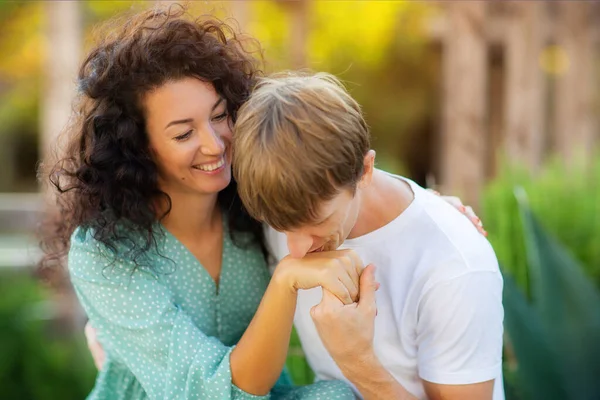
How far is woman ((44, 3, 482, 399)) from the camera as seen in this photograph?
6.36ft

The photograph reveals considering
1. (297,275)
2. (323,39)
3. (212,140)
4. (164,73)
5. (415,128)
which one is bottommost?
(415,128)

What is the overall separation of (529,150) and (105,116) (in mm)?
3836

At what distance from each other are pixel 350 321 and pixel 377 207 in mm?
324

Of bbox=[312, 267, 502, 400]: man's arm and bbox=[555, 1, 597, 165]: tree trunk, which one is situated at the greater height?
bbox=[312, 267, 502, 400]: man's arm

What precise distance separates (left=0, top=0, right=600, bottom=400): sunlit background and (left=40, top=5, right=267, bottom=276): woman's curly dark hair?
218 millimetres

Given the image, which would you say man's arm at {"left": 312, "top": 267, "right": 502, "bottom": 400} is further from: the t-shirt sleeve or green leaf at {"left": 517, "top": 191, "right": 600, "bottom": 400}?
green leaf at {"left": 517, "top": 191, "right": 600, "bottom": 400}

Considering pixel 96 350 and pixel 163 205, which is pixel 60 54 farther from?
pixel 163 205

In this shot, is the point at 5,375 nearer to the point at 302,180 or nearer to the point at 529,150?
the point at 302,180

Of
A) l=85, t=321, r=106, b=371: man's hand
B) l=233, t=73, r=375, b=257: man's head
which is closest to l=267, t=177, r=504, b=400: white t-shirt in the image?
l=233, t=73, r=375, b=257: man's head

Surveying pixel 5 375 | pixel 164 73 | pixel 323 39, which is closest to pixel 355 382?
pixel 164 73

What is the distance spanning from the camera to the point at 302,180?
162 centimetres

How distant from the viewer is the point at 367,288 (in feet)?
5.97

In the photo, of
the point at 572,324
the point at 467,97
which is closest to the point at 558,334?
the point at 572,324

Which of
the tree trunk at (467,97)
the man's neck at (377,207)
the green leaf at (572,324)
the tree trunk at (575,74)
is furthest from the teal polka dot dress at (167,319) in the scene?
the tree trunk at (575,74)
